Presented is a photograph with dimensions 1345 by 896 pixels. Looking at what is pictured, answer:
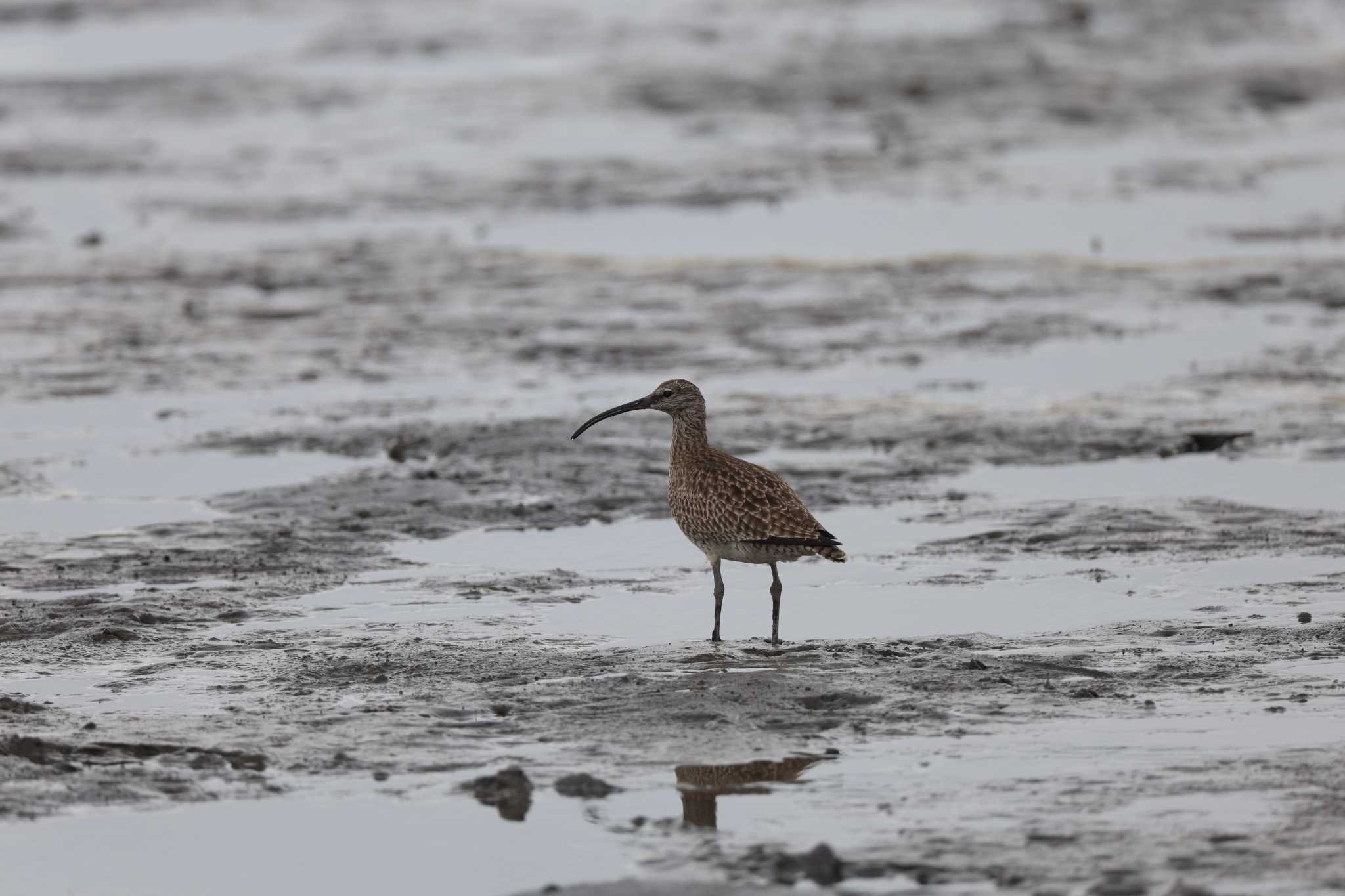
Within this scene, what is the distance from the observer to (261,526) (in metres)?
12.2

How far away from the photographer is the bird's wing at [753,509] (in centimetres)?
1006

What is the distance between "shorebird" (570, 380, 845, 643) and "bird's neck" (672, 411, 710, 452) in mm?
126

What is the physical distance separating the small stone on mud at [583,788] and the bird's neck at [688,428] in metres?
3.69

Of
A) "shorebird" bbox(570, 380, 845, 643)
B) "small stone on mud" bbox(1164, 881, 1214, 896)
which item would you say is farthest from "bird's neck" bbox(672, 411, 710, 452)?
"small stone on mud" bbox(1164, 881, 1214, 896)

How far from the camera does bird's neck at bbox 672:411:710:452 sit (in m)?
11.2

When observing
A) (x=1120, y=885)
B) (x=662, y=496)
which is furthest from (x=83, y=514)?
(x=1120, y=885)

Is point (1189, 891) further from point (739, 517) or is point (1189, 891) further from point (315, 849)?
point (739, 517)

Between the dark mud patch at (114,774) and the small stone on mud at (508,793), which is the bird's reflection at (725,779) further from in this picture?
→ the dark mud patch at (114,774)

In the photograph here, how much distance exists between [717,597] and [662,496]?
284 cm

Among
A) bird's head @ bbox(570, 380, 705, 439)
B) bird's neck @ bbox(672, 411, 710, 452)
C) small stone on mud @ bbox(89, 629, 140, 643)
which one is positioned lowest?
small stone on mud @ bbox(89, 629, 140, 643)

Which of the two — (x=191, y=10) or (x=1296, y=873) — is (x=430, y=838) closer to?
(x=1296, y=873)

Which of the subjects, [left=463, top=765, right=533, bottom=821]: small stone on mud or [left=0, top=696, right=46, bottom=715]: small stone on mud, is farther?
[left=0, top=696, right=46, bottom=715]: small stone on mud

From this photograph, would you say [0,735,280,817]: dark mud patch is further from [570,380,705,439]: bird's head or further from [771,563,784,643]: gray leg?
[570,380,705,439]: bird's head

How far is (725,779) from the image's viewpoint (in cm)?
791
